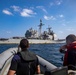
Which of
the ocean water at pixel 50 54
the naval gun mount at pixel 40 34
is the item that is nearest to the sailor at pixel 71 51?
the ocean water at pixel 50 54

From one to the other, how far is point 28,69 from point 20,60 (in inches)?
12.3

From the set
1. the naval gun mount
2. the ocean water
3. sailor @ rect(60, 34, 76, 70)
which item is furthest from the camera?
the naval gun mount

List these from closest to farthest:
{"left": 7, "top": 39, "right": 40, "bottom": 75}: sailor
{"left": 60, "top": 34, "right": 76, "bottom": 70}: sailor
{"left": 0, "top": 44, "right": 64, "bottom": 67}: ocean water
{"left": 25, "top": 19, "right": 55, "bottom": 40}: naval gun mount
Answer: {"left": 7, "top": 39, "right": 40, "bottom": 75}: sailor → {"left": 60, "top": 34, "right": 76, "bottom": 70}: sailor → {"left": 0, "top": 44, "right": 64, "bottom": 67}: ocean water → {"left": 25, "top": 19, "right": 55, "bottom": 40}: naval gun mount

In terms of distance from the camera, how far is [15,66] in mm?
4020

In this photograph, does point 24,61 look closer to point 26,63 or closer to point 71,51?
point 26,63

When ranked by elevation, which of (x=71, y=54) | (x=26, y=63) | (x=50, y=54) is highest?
(x=71, y=54)

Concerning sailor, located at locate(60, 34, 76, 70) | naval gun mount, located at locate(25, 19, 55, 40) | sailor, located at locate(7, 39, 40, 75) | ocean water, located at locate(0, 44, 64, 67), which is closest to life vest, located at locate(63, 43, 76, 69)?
sailor, located at locate(60, 34, 76, 70)

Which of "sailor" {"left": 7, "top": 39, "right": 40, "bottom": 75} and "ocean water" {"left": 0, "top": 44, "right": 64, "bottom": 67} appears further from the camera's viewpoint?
"ocean water" {"left": 0, "top": 44, "right": 64, "bottom": 67}

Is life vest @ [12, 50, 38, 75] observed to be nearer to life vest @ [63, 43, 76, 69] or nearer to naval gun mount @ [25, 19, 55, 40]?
life vest @ [63, 43, 76, 69]

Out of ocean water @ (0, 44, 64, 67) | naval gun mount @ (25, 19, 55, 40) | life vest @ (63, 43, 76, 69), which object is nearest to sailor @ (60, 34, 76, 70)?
life vest @ (63, 43, 76, 69)

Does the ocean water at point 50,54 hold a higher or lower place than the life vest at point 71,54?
lower

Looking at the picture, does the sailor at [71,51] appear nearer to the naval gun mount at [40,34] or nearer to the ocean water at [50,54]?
the ocean water at [50,54]

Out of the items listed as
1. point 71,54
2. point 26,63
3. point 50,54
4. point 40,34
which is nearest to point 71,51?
point 71,54

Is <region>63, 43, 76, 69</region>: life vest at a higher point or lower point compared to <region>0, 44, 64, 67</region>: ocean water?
higher
